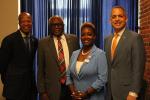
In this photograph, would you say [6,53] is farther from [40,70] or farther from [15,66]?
[40,70]

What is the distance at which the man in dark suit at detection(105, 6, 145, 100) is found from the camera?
109 inches

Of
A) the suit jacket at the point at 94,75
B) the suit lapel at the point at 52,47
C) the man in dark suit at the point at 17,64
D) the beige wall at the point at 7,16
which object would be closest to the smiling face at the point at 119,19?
the suit jacket at the point at 94,75

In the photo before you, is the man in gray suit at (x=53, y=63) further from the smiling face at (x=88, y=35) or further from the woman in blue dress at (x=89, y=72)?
the smiling face at (x=88, y=35)

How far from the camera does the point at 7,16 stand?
4609mm

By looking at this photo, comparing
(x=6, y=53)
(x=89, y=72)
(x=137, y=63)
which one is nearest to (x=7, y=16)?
(x=6, y=53)

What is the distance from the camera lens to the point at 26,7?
468cm

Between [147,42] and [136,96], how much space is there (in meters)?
1.38

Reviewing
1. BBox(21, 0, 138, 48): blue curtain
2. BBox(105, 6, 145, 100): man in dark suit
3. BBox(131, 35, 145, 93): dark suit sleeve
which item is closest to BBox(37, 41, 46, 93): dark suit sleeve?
BBox(105, 6, 145, 100): man in dark suit

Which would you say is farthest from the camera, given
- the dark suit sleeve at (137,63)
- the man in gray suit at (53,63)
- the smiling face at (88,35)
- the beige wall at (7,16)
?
the beige wall at (7,16)

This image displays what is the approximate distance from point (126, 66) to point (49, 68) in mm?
1005

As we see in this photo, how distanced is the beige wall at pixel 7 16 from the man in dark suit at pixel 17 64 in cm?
119

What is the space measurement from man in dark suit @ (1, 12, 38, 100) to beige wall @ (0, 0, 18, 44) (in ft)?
3.89

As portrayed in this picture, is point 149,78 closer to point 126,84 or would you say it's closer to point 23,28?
point 126,84

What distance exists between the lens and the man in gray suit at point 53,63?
3.36 metres
